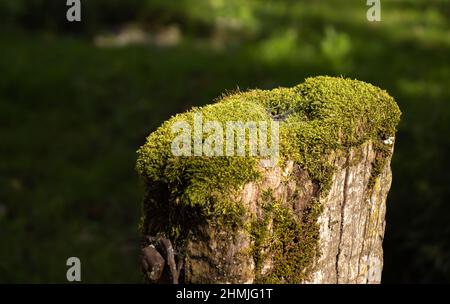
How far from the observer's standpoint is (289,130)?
2.90 meters

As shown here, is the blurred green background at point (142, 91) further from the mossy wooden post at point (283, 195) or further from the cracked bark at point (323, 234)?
the mossy wooden post at point (283, 195)

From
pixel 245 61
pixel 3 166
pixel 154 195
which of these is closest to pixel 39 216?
pixel 3 166

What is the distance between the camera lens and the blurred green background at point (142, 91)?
591 centimetres

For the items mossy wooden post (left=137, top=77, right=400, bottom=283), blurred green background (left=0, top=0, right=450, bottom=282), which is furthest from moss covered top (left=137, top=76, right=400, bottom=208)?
blurred green background (left=0, top=0, right=450, bottom=282)

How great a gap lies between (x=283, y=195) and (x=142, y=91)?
578 cm

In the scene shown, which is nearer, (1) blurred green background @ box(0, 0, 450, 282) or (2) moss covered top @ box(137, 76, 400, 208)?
(2) moss covered top @ box(137, 76, 400, 208)

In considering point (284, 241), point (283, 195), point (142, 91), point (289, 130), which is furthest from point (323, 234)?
point (142, 91)

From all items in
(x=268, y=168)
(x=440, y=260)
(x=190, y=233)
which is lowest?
(x=440, y=260)

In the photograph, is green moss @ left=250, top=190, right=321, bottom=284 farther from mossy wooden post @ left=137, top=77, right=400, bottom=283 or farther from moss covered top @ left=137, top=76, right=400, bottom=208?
moss covered top @ left=137, top=76, right=400, bottom=208

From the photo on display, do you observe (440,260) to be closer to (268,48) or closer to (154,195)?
(154,195)

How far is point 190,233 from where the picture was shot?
2.69m

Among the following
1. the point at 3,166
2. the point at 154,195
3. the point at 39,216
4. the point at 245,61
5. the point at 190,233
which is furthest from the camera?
the point at 245,61

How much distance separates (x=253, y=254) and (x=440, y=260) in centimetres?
304

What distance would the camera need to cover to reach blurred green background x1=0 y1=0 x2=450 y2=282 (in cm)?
591
